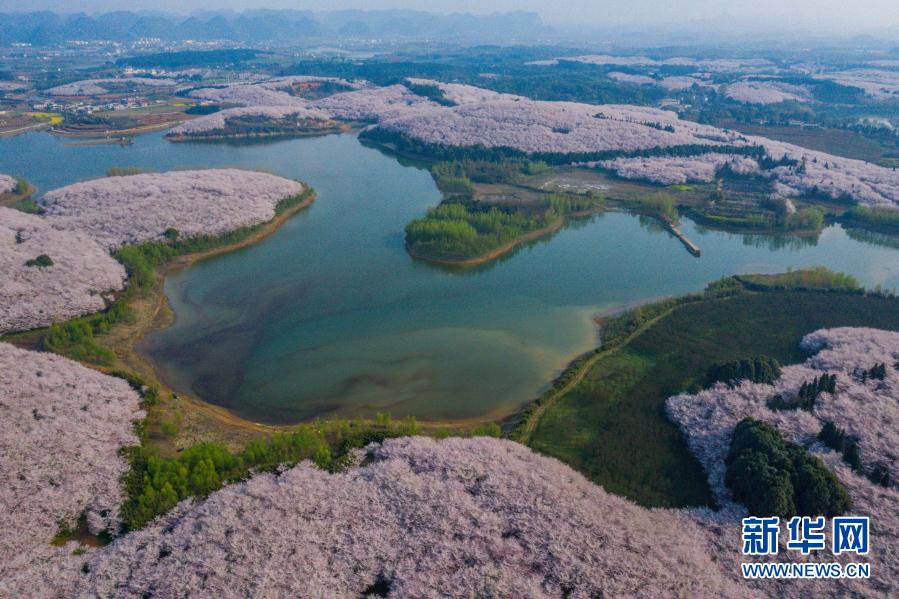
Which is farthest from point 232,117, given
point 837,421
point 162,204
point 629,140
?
point 837,421

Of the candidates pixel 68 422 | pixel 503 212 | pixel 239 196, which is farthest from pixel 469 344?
pixel 239 196

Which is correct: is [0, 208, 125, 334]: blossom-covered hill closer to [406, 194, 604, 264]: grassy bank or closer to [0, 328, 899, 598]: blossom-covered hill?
[0, 328, 899, 598]: blossom-covered hill

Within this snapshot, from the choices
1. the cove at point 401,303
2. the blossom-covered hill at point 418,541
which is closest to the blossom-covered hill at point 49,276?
the cove at point 401,303

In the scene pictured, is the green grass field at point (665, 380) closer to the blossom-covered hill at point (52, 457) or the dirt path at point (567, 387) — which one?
the dirt path at point (567, 387)

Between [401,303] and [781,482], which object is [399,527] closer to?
[781,482]

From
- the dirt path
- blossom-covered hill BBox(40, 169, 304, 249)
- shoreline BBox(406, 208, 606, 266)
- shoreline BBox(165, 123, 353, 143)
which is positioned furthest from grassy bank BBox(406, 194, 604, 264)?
shoreline BBox(165, 123, 353, 143)

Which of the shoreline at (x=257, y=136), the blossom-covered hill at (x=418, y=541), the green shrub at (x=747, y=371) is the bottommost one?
the blossom-covered hill at (x=418, y=541)

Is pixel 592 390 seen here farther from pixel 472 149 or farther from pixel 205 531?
pixel 472 149
